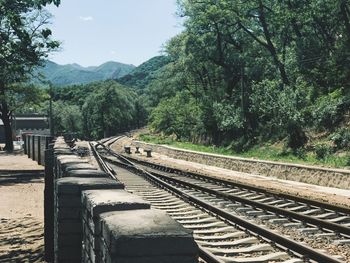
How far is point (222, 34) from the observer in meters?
44.5

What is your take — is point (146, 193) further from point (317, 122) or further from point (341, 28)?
point (341, 28)

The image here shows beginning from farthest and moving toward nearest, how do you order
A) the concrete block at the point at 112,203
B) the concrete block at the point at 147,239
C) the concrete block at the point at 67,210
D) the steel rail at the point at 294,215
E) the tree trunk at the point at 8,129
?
the tree trunk at the point at 8,129, the steel rail at the point at 294,215, the concrete block at the point at 67,210, the concrete block at the point at 112,203, the concrete block at the point at 147,239

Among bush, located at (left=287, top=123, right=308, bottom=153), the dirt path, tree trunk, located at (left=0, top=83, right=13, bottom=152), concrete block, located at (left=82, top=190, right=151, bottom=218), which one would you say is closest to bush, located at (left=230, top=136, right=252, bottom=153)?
bush, located at (left=287, top=123, right=308, bottom=153)

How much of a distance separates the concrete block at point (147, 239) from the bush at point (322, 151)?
2303 centimetres

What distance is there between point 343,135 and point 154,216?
23394mm

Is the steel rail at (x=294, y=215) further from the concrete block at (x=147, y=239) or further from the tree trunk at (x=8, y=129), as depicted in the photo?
the tree trunk at (x=8, y=129)

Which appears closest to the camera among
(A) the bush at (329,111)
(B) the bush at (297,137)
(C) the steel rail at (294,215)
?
(C) the steel rail at (294,215)

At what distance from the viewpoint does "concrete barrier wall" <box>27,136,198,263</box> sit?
3.00 meters

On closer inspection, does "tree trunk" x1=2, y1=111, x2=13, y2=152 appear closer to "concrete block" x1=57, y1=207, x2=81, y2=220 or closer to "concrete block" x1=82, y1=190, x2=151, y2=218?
"concrete block" x1=57, y1=207, x2=81, y2=220

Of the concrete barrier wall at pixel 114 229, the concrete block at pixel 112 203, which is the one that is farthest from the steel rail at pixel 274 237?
the concrete block at pixel 112 203

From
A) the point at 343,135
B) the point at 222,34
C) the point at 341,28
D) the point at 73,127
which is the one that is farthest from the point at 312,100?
the point at 73,127

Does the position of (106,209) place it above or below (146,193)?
above

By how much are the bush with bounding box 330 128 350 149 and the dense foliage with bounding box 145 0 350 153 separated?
0.22 metres

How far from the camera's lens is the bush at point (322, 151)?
25.1 m
